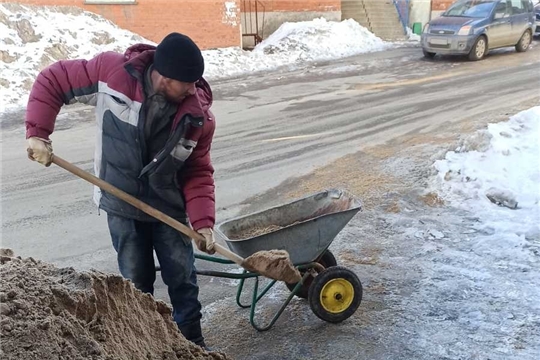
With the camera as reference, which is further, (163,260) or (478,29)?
(478,29)

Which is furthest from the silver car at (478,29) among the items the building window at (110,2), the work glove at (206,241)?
the work glove at (206,241)

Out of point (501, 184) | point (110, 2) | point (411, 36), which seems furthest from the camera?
point (411, 36)

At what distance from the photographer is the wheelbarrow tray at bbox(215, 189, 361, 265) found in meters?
3.61

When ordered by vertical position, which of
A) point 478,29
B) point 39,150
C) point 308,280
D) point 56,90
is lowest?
point 308,280

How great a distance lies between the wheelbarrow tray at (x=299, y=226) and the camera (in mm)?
3607

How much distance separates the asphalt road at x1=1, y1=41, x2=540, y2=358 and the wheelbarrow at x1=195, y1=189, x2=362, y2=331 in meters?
0.70

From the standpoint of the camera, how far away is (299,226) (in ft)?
11.9

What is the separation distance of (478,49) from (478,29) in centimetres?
55

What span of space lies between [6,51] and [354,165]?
9.10 meters

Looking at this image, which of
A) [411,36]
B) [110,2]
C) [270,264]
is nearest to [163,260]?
[270,264]

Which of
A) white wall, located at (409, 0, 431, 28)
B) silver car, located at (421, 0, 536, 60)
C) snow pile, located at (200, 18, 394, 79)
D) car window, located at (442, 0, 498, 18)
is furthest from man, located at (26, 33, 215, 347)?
white wall, located at (409, 0, 431, 28)

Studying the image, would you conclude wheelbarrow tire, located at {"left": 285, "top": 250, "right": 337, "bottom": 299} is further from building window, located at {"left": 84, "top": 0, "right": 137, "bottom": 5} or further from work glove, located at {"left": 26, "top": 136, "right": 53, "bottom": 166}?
building window, located at {"left": 84, "top": 0, "right": 137, "bottom": 5}

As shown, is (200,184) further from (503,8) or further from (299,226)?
(503,8)

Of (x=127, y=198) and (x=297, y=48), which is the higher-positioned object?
(x=127, y=198)
